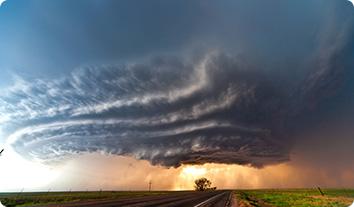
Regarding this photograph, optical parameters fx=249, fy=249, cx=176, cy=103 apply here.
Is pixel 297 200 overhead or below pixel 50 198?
below

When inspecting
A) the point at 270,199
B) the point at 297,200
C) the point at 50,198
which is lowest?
the point at 297,200

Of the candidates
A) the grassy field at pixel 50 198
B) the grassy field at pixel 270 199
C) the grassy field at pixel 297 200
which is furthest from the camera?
the grassy field at pixel 50 198

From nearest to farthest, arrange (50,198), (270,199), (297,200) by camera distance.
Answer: (297,200) → (270,199) → (50,198)

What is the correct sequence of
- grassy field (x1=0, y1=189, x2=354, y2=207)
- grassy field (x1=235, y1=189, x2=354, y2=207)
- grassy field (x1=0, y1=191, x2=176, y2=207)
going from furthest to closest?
grassy field (x1=0, y1=191, x2=176, y2=207), grassy field (x1=0, y1=189, x2=354, y2=207), grassy field (x1=235, y1=189, x2=354, y2=207)

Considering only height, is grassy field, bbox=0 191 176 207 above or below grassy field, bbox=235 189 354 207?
above

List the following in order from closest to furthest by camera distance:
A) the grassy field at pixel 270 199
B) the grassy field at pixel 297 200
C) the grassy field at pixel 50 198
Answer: the grassy field at pixel 297 200 < the grassy field at pixel 270 199 < the grassy field at pixel 50 198

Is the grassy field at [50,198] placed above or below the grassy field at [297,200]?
above

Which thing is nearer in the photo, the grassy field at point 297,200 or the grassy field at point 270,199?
the grassy field at point 297,200

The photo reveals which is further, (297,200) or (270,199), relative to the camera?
(270,199)

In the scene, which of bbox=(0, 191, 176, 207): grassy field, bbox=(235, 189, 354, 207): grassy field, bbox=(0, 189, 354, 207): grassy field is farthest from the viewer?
bbox=(0, 191, 176, 207): grassy field

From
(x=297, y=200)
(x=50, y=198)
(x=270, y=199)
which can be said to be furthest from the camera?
(x=50, y=198)

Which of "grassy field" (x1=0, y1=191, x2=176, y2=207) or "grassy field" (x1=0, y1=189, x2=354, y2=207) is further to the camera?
"grassy field" (x1=0, y1=191, x2=176, y2=207)

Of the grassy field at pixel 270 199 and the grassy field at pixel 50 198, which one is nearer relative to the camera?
the grassy field at pixel 270 199

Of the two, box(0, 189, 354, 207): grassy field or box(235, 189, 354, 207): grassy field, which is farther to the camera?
box(0, 189, 354, 207): grassy field
